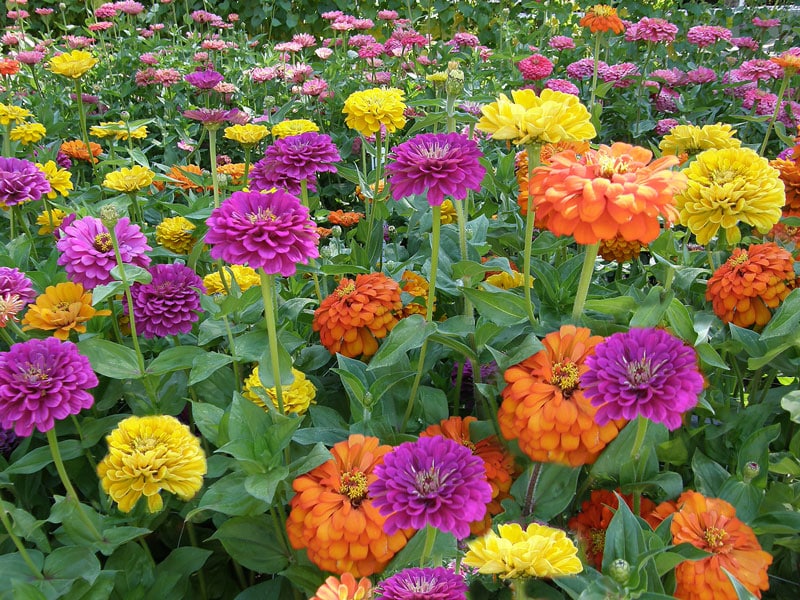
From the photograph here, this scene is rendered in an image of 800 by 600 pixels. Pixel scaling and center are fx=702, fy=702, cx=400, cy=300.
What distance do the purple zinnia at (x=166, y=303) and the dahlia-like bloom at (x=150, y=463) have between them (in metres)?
0.31

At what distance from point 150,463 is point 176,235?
2.77 ft

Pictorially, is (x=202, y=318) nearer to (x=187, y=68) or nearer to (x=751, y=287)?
(x=751, y=287)

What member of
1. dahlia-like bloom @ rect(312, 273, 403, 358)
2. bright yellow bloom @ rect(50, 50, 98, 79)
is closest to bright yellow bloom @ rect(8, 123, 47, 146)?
bright yellow bloom @ rect(50, 50, 98, 79)

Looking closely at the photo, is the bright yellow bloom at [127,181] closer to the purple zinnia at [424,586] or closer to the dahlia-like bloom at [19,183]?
the dahlia-like bloom at [19,183]

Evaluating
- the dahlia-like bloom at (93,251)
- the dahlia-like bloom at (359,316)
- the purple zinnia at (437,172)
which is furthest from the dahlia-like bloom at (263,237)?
the dahlia-like bloom at (93,251)

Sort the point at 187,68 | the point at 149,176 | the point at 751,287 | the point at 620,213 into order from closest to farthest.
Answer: the point at 620,213, the point at 751,287, the point at 149,176, the point at 187,68

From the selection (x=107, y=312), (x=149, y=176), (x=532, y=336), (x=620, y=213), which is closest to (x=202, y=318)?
(x=107, y=312)

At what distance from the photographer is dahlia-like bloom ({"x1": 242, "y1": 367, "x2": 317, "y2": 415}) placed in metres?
1.19

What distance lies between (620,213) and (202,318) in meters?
0.97

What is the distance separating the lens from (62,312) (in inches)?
49.8

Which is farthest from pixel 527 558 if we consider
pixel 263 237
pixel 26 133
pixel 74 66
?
pixel 26 133

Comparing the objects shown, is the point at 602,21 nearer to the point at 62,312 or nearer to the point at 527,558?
the point at 62,312

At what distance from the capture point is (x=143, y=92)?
3451 millimetres

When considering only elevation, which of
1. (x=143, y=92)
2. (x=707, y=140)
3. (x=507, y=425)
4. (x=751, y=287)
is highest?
(x=707, y=140)
